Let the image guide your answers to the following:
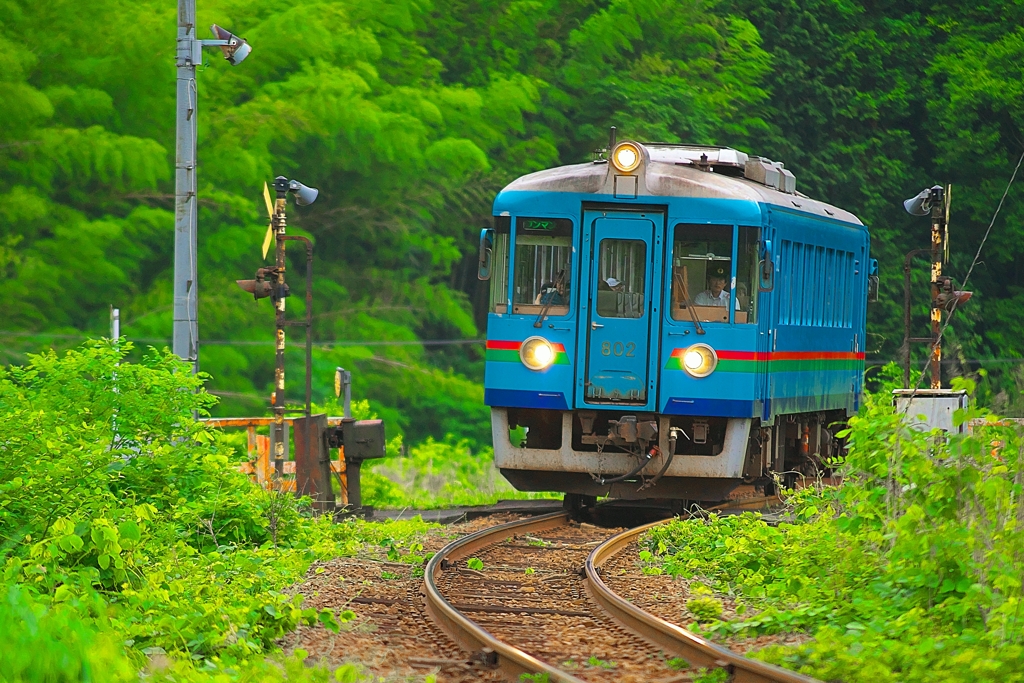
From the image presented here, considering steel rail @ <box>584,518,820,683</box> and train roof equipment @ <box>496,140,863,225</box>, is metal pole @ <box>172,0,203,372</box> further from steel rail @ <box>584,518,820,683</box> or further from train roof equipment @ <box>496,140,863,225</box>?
steel rail @ <box>584,518,820,683</box>

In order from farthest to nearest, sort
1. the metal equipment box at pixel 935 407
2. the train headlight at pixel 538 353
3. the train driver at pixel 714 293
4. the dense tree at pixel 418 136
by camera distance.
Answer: the dense tree at pixel 418 136, the train driver at pixel 714 293, the train headlight at pixel 538 353, the metal equipment box at pixel 935 407

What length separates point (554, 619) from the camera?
31.0ft

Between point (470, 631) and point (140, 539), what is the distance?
7.10 ft

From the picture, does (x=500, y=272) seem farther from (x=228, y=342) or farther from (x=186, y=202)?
(x=228, y=342)

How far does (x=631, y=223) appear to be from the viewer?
45.8 feet

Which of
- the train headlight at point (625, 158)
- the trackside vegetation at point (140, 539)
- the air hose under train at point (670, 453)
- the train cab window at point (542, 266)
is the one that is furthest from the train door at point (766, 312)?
the trackside vegetation at point (140, 539)

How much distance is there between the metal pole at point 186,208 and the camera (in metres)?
14.4

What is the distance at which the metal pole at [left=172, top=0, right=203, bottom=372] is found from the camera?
47.3ft

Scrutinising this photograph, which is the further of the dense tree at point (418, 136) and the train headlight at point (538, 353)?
the dense tree at point (418, 136)

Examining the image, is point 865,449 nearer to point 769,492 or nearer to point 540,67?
point 769,492

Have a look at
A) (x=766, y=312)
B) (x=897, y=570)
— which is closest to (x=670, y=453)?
(x=766, y=312)

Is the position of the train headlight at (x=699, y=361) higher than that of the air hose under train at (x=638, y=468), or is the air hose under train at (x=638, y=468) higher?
the train headlight at (x=699, y=361)

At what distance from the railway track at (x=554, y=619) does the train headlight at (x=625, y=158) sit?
10.8 ft

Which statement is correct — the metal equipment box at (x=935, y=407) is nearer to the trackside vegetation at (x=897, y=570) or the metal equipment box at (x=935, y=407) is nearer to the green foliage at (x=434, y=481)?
the trackside vegetation at (x=897, y=570)
